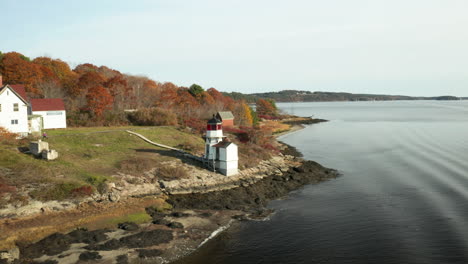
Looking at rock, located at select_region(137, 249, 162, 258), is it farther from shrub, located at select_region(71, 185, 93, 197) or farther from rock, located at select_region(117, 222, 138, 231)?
shrub, located at select_region(71, 185, 93, 197)

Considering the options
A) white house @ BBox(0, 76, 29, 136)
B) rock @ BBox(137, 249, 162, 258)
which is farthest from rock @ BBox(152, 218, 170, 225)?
white house @ BBox(0, 76, 29, 136)

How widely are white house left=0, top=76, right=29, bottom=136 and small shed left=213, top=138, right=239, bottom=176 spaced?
2656 centimetres

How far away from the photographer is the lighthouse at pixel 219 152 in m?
42.3

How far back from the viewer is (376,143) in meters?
81.1

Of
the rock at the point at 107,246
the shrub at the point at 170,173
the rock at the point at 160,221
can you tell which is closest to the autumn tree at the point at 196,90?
the shrub at the point at 170,173

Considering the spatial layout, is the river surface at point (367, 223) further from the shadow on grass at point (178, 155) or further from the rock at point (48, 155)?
the rock at point (48, 155)

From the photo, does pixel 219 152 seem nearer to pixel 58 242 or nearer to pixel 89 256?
pixel 58 242

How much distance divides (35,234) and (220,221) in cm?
1415

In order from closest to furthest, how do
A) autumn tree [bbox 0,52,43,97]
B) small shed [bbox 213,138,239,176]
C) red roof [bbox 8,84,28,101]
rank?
small shed [bbox 213,138,239,176] < red roof [bbox 8,84,28,101] < autumn tree [bbox 0,52,43,97]

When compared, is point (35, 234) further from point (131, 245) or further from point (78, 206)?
point (131, 245)


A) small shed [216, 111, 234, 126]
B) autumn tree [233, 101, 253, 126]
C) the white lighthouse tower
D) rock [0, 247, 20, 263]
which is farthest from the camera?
autumn tree [233, 101, 253, 126]

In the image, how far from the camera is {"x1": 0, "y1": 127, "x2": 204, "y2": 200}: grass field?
32.9 meters

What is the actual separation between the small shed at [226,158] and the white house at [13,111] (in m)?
26.6

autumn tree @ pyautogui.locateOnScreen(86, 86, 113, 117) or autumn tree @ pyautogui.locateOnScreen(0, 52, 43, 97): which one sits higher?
autumn tree @ pyautogui.locateOnScreen(0, 52, 43, 97)
